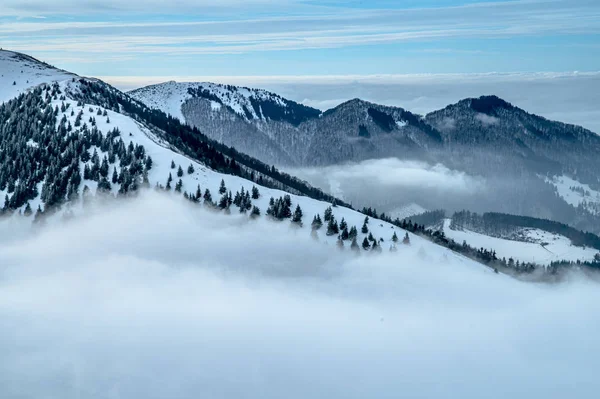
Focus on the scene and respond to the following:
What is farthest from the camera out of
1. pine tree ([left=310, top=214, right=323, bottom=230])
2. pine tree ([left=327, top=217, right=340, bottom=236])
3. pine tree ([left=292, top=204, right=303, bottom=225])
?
pine tree ([left=327, top=217, right=340, bottom=236])

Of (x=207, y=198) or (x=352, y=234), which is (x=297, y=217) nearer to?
(x=352, y=234)

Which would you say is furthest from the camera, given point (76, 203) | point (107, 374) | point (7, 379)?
point (76, 203)

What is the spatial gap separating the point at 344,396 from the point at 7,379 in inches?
4266

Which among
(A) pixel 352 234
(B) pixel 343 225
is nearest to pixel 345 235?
(A) pixel 352 234

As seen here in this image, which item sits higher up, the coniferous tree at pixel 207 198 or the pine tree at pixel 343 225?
the coniferous tree at pixel 207 198

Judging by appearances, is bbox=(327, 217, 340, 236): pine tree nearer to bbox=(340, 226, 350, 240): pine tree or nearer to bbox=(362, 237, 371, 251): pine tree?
bbox=(340, 226, 350, 240): pine tree

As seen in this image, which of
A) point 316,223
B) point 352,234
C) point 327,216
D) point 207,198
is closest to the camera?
point 316,223

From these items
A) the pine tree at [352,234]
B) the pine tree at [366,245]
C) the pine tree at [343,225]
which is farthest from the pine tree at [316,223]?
the pine tree at [366,245]

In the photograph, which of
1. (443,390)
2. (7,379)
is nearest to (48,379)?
(7,379)

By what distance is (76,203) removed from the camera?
647 feet

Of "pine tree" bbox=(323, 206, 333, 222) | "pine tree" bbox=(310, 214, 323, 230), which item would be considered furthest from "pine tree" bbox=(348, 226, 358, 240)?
"pine tree" bbox=(310, 214, 323, 230)

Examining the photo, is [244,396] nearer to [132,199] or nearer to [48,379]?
[48,379]

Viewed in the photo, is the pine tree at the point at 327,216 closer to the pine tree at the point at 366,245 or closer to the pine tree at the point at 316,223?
the pine tree at the point at 316,223

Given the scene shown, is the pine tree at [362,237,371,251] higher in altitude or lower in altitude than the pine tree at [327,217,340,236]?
lower
